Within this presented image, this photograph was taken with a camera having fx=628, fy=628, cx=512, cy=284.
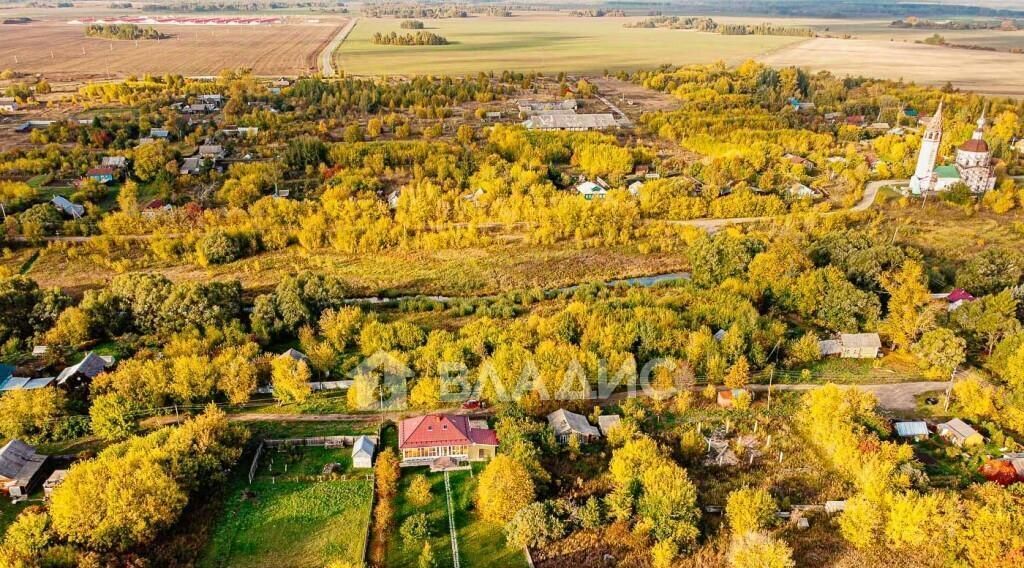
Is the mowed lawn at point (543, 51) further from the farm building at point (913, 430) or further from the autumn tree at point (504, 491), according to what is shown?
the autumn tree at point (504, 491)

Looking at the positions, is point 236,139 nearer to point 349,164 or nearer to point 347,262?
point 349,164

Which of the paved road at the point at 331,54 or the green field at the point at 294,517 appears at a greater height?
the paved road at the point at 331,54

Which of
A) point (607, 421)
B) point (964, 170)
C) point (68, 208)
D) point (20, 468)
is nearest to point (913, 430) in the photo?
point (607, 421)

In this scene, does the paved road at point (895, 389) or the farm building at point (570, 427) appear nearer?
the farm building at point (570, 427)

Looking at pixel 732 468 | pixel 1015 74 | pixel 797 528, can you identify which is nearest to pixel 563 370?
pixel 732 468

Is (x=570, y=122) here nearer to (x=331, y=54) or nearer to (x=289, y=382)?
(x=289, y=382)

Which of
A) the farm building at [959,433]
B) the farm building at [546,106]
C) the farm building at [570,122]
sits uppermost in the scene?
the farm building at [546,106]

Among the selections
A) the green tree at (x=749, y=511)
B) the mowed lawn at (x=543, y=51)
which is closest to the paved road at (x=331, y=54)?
the mowed lawn at (x=543, y=51)

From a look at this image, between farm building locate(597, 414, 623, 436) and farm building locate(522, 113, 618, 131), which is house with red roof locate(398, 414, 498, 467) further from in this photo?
farm building locate(522, 113, 618, 131)
